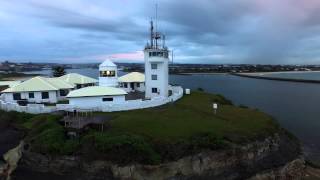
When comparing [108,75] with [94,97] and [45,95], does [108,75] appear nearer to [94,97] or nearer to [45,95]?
[45,95]

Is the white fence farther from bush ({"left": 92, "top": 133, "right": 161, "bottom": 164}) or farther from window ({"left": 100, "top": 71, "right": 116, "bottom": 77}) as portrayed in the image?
window ({"left": 100, "top": 71, "right": 116, "bottom": 77})

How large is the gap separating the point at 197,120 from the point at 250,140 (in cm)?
507

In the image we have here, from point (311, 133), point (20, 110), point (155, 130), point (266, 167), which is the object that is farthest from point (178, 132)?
point (311, 133)

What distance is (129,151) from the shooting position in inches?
1029

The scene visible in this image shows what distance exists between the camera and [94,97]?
1468 inches

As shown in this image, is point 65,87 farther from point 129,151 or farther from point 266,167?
point 266,167

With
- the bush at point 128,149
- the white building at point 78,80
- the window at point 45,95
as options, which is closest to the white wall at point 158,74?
the white building at point 78,80

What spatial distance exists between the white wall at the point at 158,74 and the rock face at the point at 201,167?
16.8 meters

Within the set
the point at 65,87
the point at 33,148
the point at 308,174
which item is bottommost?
the point at 308,174

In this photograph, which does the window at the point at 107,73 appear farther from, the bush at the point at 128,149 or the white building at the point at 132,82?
the bush at the point at 128,149

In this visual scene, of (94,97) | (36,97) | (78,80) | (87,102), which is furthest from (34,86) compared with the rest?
(78,80)

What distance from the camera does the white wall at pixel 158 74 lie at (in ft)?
148

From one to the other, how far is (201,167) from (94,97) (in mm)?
14947

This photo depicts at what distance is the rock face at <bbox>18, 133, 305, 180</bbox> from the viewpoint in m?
26.0
